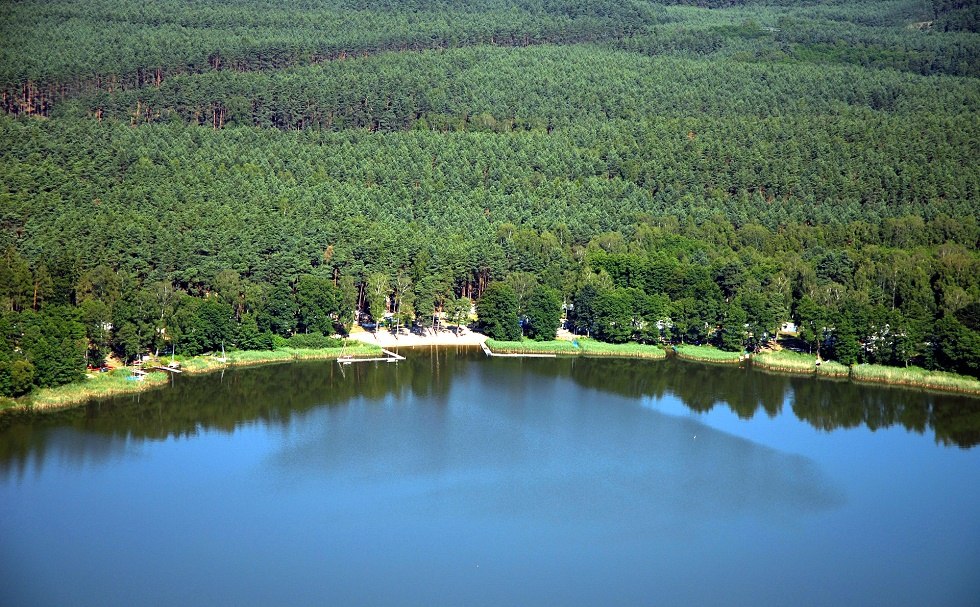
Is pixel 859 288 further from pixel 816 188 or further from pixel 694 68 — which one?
pixel 694 68

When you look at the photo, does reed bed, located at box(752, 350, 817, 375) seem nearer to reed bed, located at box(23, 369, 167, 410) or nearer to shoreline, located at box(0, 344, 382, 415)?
shoreline, located at box(0, 344, 382, 415)

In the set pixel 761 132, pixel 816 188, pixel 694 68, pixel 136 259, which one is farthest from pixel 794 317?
pixel 694 68

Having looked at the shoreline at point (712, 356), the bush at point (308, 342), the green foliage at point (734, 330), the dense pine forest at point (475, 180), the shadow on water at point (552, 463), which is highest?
the dense pine forest at point (475, 180)

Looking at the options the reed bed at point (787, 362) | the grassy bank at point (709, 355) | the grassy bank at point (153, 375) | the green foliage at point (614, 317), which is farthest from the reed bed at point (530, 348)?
the reed bed at point (787, 362)

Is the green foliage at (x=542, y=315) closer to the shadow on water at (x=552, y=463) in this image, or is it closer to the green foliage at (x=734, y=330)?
the green foliage at (x=734, y=330)

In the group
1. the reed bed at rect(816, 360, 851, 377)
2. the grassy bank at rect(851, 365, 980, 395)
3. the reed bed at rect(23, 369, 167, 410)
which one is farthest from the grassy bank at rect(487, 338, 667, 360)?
the reed bed at rect(23, 369, 167, 410)

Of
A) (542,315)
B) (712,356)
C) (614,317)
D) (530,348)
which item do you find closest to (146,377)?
(530,348)
